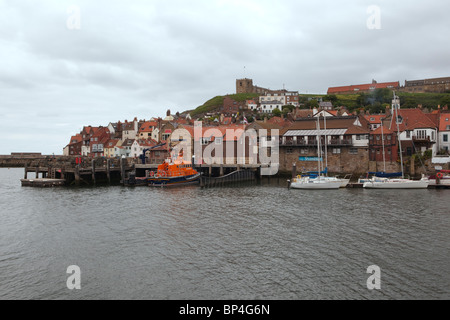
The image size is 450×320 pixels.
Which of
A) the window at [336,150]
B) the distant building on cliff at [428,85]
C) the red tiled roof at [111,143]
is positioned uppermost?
the distant building on cliff at [428,85]

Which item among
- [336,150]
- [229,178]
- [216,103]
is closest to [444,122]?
[336,150]

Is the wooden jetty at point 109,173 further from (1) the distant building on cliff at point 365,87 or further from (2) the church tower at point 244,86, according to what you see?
(2) the church tower at point 244,86

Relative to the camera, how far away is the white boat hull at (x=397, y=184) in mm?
45000

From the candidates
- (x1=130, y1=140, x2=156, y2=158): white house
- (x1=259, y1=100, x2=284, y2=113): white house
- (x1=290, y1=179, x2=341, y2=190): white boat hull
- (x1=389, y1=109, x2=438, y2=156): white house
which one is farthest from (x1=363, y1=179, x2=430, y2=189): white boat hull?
(x1=259, y1=100, x2=284, y2=113): white house

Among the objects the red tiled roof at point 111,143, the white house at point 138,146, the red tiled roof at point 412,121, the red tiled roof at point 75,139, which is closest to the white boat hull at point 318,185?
the red tiled roof at point 412,121

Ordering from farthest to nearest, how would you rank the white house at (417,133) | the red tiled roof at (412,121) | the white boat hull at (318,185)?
the red tiled roof at (412,121) < the white house at (417,133) < the white boat hull at (318,185)

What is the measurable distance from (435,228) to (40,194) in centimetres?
4790

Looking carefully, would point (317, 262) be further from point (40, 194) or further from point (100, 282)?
point (40, 194)

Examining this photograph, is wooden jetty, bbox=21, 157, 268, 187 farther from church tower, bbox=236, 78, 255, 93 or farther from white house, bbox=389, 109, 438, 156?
church tower, bbox=236, 78, 255, 93

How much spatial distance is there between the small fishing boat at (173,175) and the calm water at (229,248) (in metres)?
16.4

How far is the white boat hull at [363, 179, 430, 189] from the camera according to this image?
4500 cm

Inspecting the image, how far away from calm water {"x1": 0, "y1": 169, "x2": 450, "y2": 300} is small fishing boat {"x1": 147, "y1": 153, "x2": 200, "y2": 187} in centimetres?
1643

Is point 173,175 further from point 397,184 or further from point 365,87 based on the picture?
point 365,87

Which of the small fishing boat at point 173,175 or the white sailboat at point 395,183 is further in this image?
the small fishing boat at point 173,175
